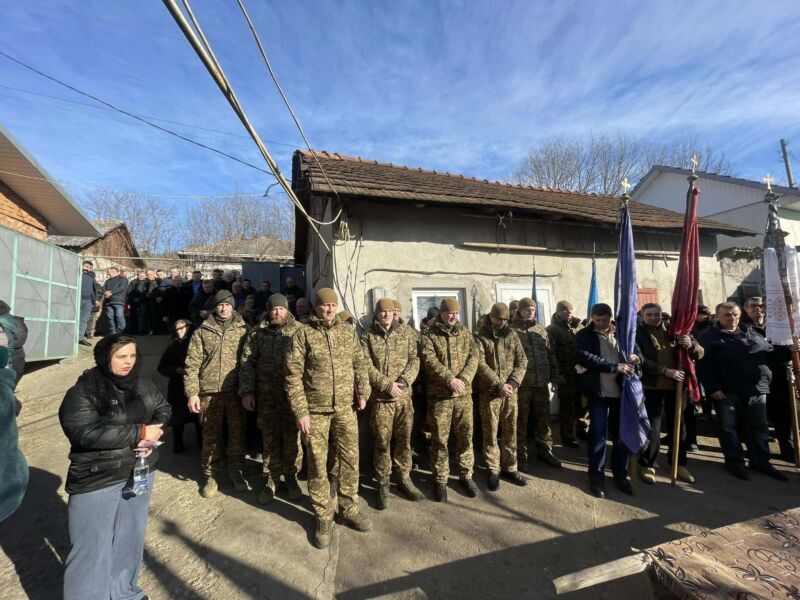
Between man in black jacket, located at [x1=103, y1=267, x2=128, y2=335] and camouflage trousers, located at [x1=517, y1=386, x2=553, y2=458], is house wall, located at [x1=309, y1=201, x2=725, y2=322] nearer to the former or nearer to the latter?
camouflage trousers, located at [x1=517, y1=386, x2=553, y2=458]

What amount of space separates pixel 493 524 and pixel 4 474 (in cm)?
397

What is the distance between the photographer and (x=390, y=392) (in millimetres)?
3881

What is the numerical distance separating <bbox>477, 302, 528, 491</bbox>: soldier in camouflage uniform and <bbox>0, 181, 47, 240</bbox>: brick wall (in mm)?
10594

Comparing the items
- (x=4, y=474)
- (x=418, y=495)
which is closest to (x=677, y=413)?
(x=418, y=495)

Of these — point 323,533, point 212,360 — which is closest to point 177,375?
point 212,360

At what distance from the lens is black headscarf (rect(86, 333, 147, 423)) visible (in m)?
2.47

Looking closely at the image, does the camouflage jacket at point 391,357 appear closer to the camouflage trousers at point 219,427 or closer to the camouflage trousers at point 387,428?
the camouflage trousers at point 387,428

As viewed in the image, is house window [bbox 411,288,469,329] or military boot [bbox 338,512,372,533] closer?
military boot [bbox 338,512,372,533]

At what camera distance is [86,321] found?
32.0ft

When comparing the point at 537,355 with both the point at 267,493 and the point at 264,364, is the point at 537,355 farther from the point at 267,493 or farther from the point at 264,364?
the point at 267,493

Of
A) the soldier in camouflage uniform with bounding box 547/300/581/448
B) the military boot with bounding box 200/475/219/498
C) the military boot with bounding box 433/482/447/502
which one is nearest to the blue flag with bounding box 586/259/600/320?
the soldier in camouflage uniform with bounding box 547/300/581/448

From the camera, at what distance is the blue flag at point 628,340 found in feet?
13.4

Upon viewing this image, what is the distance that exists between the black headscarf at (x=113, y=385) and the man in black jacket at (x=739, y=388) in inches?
245

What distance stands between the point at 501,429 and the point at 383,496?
1.68m
